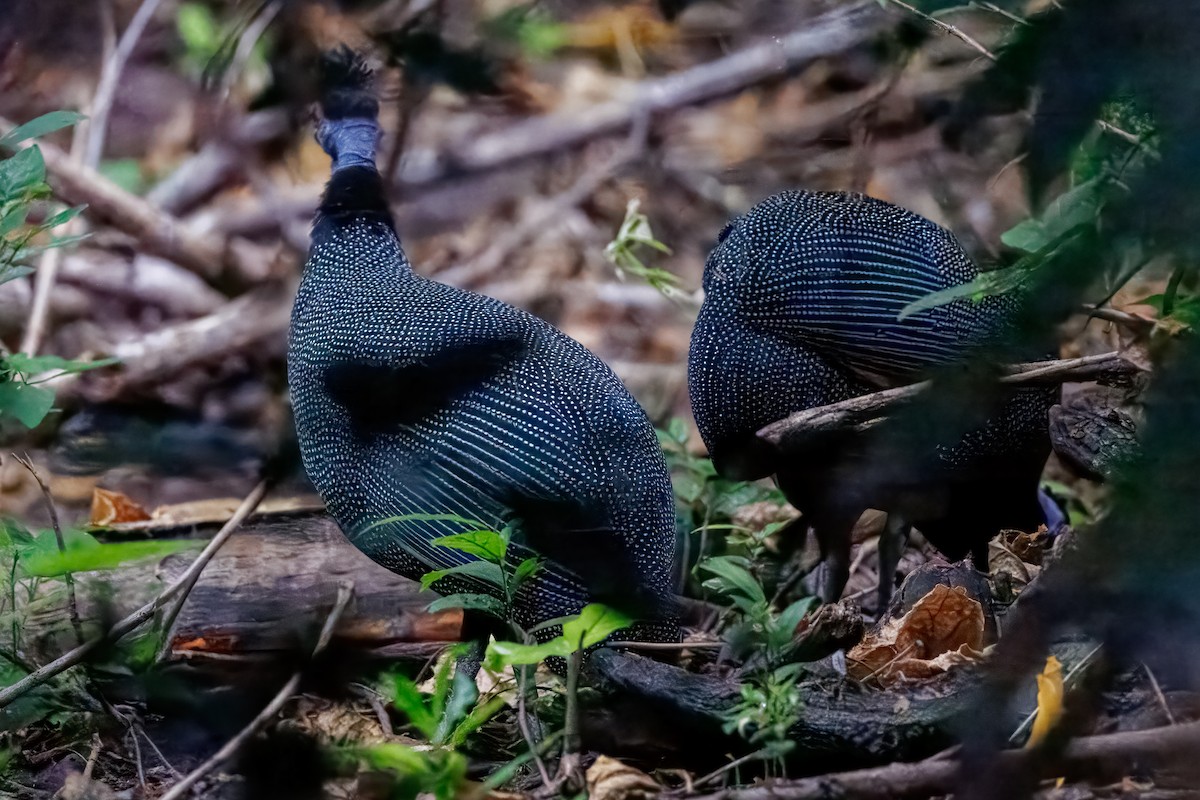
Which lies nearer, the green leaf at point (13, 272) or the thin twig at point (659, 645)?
the thin twig at point (659, 645)

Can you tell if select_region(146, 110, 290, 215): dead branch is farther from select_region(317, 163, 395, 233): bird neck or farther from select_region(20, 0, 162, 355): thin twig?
select_region(317, 163, 395, 233): bird neck

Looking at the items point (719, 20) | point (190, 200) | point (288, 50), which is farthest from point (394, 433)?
point (190, 200)

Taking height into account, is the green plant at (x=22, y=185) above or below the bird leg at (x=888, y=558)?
above

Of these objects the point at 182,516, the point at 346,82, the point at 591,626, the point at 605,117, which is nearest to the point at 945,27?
the point at 346,82

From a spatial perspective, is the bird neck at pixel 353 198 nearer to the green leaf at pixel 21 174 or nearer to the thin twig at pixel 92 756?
the green leaf at pixel 21 174

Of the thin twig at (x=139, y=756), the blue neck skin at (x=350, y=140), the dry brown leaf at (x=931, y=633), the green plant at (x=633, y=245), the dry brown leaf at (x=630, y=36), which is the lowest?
the thin twig at (x=139, y=756)

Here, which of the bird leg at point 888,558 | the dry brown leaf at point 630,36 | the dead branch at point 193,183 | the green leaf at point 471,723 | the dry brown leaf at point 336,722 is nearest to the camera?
the dry brown leaf at point 336,722

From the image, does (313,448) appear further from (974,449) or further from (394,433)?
(974,449)

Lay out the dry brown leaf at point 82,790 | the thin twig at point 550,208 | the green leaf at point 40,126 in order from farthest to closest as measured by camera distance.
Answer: the thin twig at point 550,208
the green leaf at point 40,126
the dry brown leaf at point 82,790

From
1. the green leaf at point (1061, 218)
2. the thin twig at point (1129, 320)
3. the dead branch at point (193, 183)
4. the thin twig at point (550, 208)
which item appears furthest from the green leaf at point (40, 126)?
the thin twig at point (550, 208)
